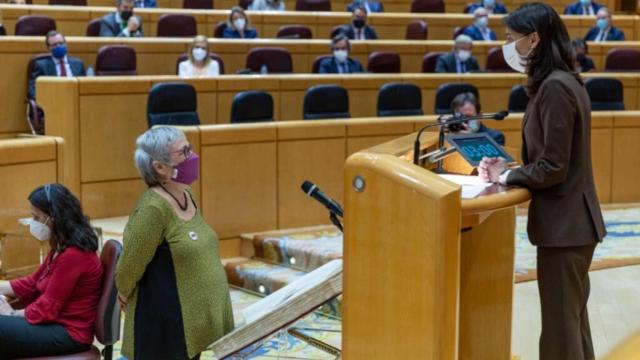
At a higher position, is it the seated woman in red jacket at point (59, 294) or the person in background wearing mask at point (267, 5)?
the person in background wearing mask at point (267, 5)

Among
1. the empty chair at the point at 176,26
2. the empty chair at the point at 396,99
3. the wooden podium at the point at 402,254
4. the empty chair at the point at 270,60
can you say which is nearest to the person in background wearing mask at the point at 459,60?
the empty chair at the point at 270,60

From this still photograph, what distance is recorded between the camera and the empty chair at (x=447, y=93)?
23.5 feet

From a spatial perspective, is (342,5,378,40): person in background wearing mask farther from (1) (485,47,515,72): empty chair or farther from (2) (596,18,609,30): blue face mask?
(2) (596,18,609,30): blue face mask

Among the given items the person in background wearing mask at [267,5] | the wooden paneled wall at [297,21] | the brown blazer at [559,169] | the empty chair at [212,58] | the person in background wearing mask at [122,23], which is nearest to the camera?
the brown blazer at [559,169]

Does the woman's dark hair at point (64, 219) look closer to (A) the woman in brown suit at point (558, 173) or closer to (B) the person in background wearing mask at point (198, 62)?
(A) the woman in brown suit at point (558, 173)

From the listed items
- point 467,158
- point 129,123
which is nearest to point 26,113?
point 129,123

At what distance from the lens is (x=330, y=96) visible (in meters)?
6.78

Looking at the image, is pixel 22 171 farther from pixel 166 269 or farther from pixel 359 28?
pixel 359 28

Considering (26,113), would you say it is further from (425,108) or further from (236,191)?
(425,108)

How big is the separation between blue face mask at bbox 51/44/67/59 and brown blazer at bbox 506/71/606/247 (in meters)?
5.07

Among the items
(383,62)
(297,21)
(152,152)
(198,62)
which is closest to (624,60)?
(383,62)

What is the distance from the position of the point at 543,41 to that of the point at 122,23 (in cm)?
650

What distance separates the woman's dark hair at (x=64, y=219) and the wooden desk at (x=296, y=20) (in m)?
5.66

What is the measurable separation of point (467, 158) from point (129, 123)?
13.8 feet
